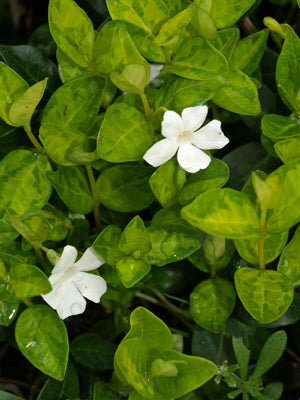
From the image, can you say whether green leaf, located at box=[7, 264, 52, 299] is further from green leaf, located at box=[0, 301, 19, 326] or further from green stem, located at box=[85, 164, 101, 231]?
green stem, located at box=[85, 164, 101, 231]

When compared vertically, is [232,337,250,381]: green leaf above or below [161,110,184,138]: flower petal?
below

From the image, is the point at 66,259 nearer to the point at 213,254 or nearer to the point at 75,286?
the point at 75,286

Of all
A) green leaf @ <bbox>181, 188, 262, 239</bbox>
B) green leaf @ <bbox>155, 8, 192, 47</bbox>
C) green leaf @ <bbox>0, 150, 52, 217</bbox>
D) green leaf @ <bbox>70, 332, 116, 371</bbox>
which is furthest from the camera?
green leaf @ <bbox>70, 332, 116, 371</bbox>

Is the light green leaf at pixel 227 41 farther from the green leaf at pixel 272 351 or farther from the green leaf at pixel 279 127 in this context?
the green leaf at pixel 272 351

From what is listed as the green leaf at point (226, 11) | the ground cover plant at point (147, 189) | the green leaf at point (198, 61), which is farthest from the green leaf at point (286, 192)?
the green leaf at point (226, 11)

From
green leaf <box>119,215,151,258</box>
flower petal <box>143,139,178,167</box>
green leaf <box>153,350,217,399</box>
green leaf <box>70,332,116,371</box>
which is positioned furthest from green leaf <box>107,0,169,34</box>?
green leaf <box>70,332,116,371</box>

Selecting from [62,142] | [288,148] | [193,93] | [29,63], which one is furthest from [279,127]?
[29,63]

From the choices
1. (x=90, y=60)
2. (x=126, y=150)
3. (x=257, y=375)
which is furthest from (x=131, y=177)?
(x=257, y=375)
